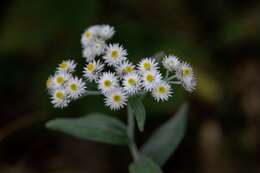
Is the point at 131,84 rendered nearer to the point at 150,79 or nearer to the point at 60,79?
the point at 150,79

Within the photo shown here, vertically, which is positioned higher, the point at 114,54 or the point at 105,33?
the point at 105,33

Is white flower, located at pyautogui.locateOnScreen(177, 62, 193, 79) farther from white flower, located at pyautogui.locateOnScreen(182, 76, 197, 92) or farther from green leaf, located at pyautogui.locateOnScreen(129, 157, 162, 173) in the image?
green leaf, located at pyautogui.locateOnScreen(129, 157, 162, 173)

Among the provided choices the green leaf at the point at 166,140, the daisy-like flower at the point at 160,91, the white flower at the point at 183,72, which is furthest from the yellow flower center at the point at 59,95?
the green leaf at the point at 166,140

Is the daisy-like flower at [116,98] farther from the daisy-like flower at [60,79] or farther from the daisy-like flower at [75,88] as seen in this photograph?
the daisy-like flower at [60,79]

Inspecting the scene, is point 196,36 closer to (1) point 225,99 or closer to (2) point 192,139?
(1) point 225,99

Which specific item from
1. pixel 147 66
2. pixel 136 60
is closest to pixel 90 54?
pixel 147 66

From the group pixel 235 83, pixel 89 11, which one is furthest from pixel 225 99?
pixel 89 11
